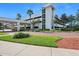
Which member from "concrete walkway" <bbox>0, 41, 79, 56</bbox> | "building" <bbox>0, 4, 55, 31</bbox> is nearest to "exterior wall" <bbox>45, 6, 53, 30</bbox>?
"building" <bbox>0, 4, 55, 31</bbox>

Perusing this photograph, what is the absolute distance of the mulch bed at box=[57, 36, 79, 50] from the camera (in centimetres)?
865

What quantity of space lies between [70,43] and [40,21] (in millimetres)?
2276

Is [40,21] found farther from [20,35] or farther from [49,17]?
[20,35]

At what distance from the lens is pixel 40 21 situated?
1018 centimetres

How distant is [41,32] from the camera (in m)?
9.47

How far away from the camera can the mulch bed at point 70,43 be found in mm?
8645

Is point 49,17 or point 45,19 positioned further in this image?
point 45,19

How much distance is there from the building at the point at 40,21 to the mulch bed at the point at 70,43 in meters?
1.09

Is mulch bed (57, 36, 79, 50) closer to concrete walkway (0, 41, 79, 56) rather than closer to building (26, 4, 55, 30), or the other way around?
concrete walkway (0, 41, 79, 56)

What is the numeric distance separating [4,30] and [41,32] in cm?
199

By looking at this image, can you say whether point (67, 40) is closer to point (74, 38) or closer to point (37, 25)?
point (74, 38)

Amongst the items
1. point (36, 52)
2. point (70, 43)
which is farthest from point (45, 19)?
point (36, 52)

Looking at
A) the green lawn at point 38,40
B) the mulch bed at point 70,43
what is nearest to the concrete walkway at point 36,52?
the mulch bed at point 70,43

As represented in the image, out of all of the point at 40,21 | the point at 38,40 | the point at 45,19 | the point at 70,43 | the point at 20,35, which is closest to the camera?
the point at 70,43
